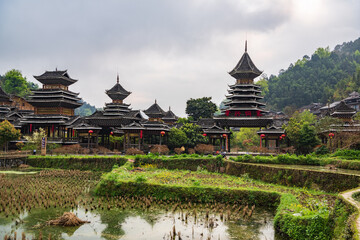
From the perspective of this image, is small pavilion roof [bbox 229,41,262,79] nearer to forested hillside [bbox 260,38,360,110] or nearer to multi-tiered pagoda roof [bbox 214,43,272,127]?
multi-tiered pagoda roof [bbox 214,43,272,127]

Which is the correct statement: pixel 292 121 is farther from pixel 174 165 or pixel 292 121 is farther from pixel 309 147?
pixel 174 165

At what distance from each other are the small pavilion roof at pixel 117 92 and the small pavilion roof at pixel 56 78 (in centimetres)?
715

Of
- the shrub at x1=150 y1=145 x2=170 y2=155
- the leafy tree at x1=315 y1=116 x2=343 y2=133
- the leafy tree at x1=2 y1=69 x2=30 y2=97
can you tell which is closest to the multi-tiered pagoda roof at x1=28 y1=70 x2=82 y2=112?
the shrub at x1=150 y1=145 x2=170 y2=155

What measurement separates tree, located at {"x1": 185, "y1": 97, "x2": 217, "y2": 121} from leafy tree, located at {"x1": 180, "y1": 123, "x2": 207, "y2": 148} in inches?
705

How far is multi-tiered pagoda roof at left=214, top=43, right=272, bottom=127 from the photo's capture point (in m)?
47.7

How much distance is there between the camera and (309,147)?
40.2 m

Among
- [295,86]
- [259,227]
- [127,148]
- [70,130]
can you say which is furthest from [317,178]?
[295,86]

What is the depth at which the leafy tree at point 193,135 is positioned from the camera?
45725 millimetres

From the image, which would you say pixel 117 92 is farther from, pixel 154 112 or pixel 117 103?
pixel 154 112

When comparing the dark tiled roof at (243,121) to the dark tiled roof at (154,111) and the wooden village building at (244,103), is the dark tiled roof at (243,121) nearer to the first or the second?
the wooden village building at (244,103)

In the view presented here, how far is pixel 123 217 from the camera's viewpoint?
16875 mm

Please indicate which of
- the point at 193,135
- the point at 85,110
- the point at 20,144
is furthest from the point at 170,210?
the point at 85,110

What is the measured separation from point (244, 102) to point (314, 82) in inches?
2706

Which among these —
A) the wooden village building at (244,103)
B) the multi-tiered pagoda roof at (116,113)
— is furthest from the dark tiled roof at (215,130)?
the multi-tiered pagoda roof at (116,113)
